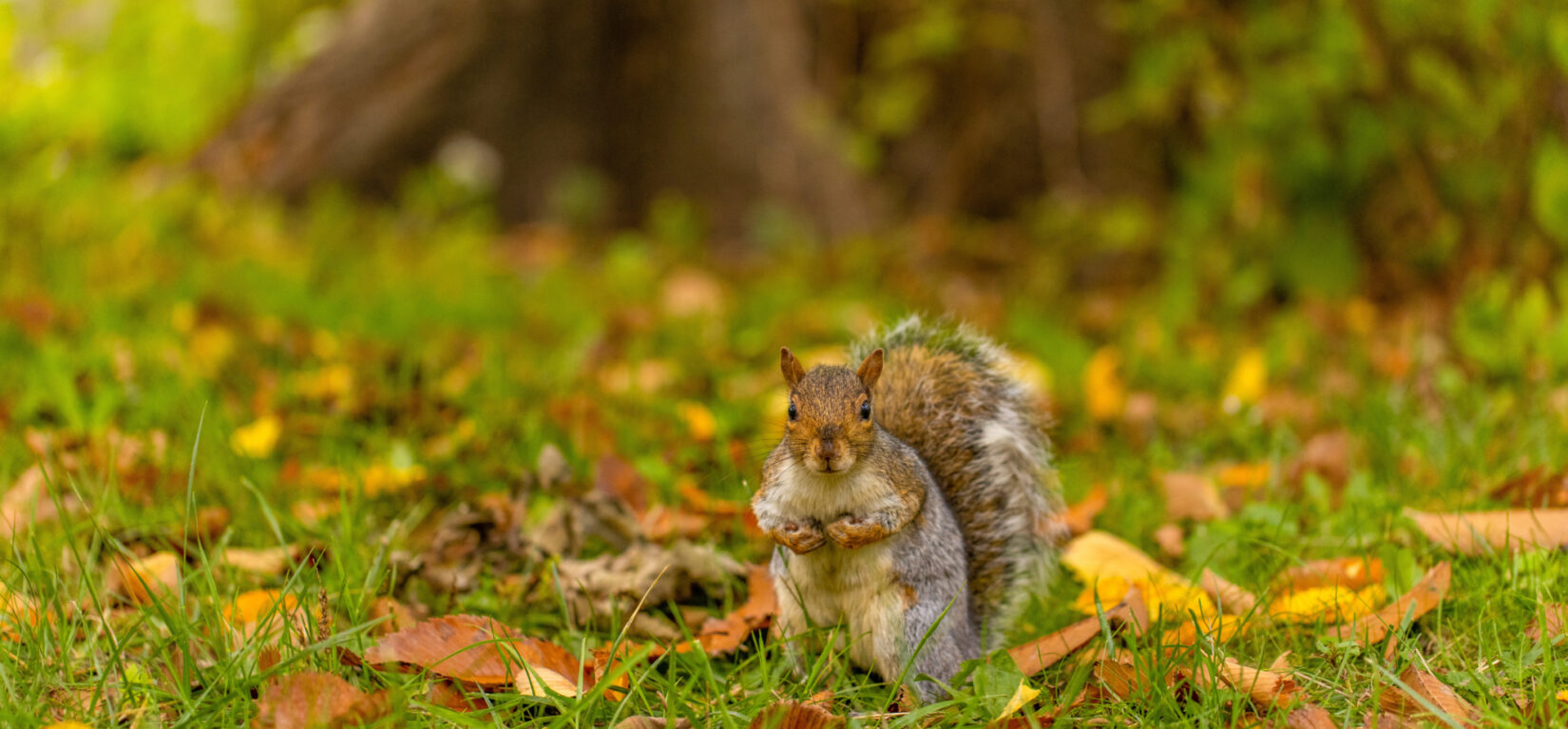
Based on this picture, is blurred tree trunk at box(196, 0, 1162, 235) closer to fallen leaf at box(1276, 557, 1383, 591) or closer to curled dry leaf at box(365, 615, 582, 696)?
fallen leaf at box(1276, 557, 1383, 591)

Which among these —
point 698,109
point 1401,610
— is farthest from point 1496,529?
point 698,109

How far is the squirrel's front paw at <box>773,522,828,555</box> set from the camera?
1669 mm

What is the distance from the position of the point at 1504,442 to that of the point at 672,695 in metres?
2.18

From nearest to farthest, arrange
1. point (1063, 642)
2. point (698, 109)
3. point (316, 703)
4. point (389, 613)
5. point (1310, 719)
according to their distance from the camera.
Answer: point (316, 703) → point (1310, 719) → point (1063, 642) → point (389, 613) → point (698, 109)

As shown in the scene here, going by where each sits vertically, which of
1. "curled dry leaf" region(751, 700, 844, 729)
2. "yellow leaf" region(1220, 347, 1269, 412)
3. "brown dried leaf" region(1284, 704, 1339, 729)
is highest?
"curled dry leaf" region(751, 700, 844, 729)

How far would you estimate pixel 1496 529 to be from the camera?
212 cm

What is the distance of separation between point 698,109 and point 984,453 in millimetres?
4580

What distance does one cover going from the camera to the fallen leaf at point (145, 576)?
1914mm

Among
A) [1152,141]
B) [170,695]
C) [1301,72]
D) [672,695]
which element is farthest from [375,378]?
[1152,141]

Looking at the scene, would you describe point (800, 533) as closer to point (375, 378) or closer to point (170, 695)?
point (170, 695)

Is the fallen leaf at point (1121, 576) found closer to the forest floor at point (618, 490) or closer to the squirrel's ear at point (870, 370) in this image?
the forest floor at point (618, 490)

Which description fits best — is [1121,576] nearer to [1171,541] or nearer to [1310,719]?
[1171,541]

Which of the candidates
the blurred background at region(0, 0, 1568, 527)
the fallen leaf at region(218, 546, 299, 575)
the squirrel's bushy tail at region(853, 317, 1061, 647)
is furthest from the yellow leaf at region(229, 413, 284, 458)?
the squirrel's bushy tail at region(853, 317, 1061, 647)

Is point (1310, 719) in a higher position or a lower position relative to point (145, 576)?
lower
